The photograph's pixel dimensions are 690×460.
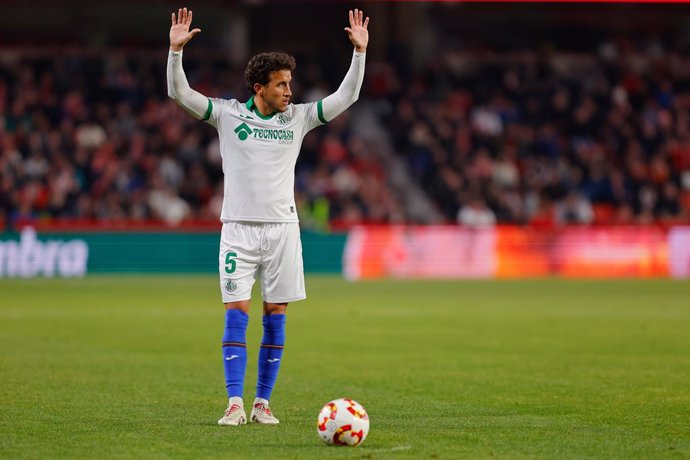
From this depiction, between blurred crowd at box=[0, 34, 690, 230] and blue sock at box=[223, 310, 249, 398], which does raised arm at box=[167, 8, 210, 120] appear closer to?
blue sock at box=[223, 310, 249, 398]

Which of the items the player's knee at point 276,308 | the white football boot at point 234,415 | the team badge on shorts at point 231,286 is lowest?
the white football boot at point 234,415

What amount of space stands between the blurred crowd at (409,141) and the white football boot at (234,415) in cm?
2009

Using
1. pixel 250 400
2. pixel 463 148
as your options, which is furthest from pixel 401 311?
pixel 463 148

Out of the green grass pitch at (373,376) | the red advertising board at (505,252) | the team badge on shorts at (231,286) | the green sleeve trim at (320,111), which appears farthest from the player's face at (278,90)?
the red advertising board at (505,252)

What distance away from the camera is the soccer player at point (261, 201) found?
8.52 metres

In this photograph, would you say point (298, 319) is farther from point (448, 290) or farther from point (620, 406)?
point (620, 406)

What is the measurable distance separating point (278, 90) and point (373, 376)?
12.0ft

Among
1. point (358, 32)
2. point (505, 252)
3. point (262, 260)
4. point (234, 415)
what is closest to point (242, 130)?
point (262, 260)

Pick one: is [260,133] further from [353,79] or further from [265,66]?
[353,79]

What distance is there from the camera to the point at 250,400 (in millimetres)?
9742

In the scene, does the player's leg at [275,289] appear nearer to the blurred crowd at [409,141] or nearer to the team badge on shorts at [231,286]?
the team badge on shorts at [231,286]

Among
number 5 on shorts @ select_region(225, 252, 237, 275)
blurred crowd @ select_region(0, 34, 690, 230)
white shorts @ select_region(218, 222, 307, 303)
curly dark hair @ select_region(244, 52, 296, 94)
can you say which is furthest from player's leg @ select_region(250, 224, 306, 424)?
blurred crowd @ select_region(0, 34, 690, 230)

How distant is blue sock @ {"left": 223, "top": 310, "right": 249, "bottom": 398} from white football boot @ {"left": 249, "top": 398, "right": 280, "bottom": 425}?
20 cm

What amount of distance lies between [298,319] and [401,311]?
2047 millimetres
